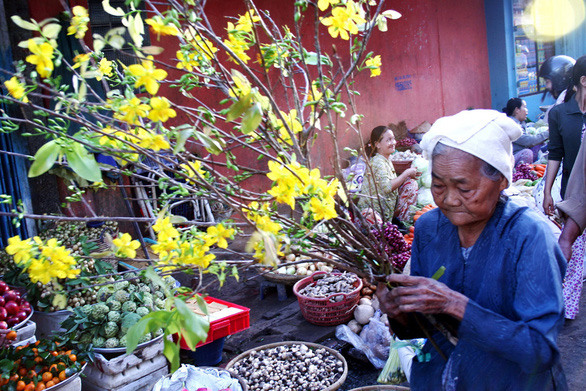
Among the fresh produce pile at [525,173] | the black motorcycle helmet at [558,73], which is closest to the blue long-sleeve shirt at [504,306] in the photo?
the black motorcycle helmet at [558,73]

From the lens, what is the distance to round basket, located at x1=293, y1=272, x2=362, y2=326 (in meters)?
4.20

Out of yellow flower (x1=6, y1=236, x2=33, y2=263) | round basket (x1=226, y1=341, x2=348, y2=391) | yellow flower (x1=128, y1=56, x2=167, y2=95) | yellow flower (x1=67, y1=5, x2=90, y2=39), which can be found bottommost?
round basket (x1=226, y1=341, x2=348, y2=391)

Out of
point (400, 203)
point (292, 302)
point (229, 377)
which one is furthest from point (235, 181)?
point (400, 203)

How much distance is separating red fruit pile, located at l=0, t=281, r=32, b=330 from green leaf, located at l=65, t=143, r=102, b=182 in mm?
2815

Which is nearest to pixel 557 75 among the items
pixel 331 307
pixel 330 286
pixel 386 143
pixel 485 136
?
pixel 386 143

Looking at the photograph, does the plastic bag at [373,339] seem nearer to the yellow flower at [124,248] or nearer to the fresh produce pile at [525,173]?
the yellow flower at [124,248]

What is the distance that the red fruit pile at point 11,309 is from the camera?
3.46 meters

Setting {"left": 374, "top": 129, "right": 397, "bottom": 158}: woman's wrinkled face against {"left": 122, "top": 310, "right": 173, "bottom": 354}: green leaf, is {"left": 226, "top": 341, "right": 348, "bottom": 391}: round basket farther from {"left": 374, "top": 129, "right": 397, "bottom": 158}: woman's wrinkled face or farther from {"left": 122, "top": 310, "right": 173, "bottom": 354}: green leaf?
{"left": 374, "top": 129, "right": 397, "bottom": 158}: woman's wrinkled face

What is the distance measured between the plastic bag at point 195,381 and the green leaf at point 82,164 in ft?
7.43

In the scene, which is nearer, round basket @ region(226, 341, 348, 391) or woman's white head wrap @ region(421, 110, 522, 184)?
woman's white head wrap @ region(421, 110, 522, 184)

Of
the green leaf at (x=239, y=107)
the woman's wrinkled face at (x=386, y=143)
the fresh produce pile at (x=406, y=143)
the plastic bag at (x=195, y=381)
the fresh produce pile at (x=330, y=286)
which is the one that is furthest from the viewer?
the fresh produce pile at (x=406, y=143)

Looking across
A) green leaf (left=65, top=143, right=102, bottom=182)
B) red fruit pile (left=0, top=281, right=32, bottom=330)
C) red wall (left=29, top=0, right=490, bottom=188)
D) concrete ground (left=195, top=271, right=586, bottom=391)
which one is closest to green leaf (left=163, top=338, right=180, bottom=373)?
green leaf (left=65, top=143, right=102, bottom=182)

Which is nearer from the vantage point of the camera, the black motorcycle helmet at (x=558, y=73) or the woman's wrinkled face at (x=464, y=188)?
the woman's wrinkled face at (x=464, y=188)

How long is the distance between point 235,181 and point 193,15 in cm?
60
